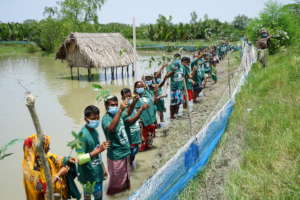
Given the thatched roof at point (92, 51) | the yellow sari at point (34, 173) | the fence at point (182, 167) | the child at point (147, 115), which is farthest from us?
the thatched roof at point (92, 51)

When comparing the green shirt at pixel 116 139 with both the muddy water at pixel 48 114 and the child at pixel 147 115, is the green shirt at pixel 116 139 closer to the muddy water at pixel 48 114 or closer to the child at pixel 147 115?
the muddy water at pixel 48 114

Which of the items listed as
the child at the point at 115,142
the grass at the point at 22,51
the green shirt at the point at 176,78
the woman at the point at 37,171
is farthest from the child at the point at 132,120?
the grass at the point at 22,51

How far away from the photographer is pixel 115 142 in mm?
3885

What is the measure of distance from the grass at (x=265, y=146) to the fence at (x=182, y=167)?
224mm

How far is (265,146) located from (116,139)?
2.35 metres

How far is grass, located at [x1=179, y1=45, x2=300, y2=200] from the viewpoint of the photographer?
370 cm

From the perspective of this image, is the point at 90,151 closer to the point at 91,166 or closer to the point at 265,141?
the point at 91,166

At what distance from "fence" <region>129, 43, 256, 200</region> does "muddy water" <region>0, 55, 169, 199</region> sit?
937 millimetres

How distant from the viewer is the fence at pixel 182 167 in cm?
276

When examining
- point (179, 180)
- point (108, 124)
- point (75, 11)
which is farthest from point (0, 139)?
point (75, 11)

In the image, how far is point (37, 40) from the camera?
3856 centimetres

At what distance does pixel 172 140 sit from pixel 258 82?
4.01m

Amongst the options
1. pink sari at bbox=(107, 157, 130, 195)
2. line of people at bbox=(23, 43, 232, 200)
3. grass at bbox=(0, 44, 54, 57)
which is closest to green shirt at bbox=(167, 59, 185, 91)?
line of people at bbox=(23, 43, 232, 200)

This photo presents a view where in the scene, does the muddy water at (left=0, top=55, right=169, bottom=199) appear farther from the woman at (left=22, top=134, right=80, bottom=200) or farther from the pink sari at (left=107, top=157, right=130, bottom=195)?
the woman at (left=22, top=134, right=80, bottom=200)
